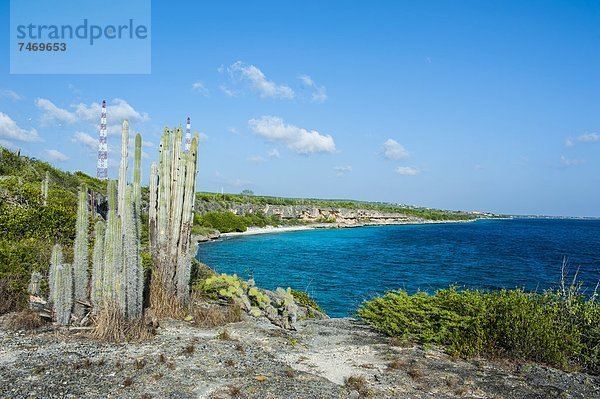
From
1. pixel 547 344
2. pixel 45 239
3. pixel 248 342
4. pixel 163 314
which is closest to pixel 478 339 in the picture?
pixel 547 344

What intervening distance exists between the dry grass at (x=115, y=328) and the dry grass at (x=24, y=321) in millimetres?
1212

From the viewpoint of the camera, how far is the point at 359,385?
5.84 meters

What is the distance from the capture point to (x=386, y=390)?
5766mm

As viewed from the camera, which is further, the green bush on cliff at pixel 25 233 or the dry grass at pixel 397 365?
the green bush on cliff at pixel 25 233

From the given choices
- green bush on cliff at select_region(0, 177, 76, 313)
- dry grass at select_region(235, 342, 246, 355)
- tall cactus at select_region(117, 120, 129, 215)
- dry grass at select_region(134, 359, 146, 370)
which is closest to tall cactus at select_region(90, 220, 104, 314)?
tall cactus at select_region(117, 120, 129, 215)

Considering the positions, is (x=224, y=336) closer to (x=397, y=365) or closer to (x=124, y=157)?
(x=397, y=365)

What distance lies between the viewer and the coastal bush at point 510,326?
278 inches

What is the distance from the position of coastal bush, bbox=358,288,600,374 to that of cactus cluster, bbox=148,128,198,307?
15.5 ft

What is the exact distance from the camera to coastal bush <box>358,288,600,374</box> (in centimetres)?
705

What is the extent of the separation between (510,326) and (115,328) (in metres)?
6.95

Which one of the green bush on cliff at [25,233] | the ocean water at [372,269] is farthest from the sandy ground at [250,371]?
the ocean water at [372,269]

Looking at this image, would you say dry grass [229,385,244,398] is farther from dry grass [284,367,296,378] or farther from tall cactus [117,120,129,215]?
tall cactus [117,120,129,215]

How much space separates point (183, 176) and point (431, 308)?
244 inches

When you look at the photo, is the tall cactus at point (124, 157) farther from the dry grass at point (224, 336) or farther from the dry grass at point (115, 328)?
the dry grass at point (224, 336)
